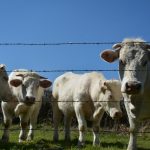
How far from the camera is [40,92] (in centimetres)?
1661

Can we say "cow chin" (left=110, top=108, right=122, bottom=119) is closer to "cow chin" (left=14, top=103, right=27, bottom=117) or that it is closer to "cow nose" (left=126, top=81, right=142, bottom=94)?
"cow chin" (left=14, top=103, right=27, bottom=117)

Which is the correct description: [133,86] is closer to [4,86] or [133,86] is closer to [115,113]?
[115,113]

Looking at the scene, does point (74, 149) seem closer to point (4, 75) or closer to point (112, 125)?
point (4, 75)

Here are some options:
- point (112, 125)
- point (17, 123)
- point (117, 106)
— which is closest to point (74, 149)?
point (117, 106)

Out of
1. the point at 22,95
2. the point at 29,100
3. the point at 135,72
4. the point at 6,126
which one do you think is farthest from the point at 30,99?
the point at 135,72

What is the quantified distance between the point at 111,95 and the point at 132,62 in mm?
5020

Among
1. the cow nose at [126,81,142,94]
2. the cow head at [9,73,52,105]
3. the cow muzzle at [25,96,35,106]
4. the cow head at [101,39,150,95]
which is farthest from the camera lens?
the cow head at [9,73,52,105]

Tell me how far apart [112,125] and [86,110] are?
7.71 metres

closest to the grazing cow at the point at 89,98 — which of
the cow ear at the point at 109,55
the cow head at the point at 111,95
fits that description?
the cow head at the point at 111,95

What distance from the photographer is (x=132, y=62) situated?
9.58 meters

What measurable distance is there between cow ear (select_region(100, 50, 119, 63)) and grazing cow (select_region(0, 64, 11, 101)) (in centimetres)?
461

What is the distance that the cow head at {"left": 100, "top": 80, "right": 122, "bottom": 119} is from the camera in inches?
564

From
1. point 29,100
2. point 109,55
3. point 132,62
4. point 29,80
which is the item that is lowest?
point 29,100

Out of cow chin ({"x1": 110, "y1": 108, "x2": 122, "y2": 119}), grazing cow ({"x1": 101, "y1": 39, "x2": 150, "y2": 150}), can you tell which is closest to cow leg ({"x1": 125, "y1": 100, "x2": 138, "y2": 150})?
grazing cow ({"x1": 101, "y1": 39, "x2": 150, "y2": 150})
